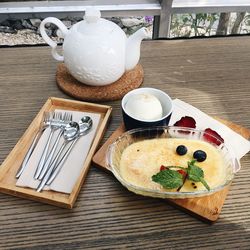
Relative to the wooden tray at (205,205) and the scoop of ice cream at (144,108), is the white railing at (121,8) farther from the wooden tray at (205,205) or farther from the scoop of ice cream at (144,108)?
the wooden tray at (205,205)

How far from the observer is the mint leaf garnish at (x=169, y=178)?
0.42m

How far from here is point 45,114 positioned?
605 millimetres

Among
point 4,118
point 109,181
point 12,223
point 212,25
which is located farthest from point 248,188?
point 212,25

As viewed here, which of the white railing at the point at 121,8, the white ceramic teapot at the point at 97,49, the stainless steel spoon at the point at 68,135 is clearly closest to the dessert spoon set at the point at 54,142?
the stainless steel spoon at the point at 68,135

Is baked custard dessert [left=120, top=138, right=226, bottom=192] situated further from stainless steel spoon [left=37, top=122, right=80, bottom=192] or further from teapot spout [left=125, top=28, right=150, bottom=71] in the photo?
teapot spout [left=125, top=28, right=150, bottom=71]

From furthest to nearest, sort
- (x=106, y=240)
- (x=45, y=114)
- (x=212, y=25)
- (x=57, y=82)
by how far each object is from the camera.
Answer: (x=212, y=25) < (x=57, y=82) < (x=45, y=114) < (x=106, y=240)

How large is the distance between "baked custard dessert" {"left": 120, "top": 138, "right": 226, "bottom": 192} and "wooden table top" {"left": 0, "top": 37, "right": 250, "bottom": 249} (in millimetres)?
40

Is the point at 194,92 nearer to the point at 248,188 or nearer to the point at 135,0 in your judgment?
the point at 248,188

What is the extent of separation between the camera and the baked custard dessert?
44cm

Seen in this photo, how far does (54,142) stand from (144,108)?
0.55 ft

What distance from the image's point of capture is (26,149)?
0.54 metres

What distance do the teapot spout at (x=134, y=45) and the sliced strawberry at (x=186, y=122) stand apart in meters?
0.18

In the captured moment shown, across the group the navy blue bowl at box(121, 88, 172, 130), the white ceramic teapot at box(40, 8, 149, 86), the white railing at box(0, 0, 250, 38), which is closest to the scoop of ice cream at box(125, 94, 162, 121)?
the navy blue bowl at box(121, 88, 172, 130)

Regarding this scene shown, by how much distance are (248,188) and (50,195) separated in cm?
31
